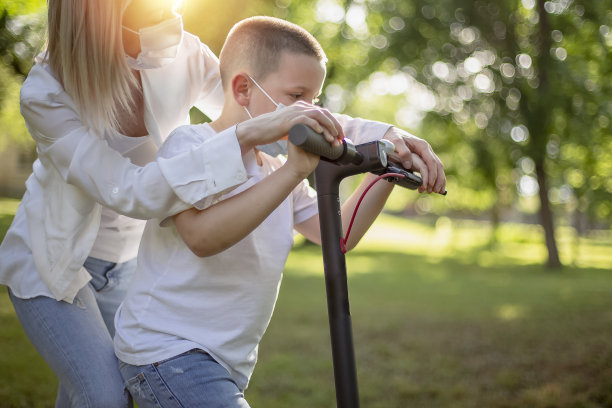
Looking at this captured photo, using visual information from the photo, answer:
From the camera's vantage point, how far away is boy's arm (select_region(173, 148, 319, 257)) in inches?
60.8

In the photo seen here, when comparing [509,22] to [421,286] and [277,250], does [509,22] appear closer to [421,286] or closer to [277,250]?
[421,286]

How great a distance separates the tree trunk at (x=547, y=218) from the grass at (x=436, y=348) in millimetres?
2421

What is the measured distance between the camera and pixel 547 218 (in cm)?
1597

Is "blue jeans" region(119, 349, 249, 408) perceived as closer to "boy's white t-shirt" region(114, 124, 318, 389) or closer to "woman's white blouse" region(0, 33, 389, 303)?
"boy's white t-shirt" region(114, 124, 318, 389)

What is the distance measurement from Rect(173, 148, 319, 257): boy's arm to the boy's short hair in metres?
0.56

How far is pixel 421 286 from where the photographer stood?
13.4m

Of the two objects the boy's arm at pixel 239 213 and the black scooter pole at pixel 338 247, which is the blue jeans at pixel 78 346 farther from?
the black scooter pole at pixel 338 247

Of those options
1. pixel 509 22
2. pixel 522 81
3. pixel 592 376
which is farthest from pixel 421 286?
pixel 592 376

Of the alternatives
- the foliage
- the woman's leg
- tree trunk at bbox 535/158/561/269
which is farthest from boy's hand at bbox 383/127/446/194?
tree trunk at bbox 535/158/561/269

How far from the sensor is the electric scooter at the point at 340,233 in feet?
5.35

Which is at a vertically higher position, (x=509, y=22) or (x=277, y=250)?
(x=277, y=250)

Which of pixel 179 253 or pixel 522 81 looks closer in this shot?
pixel 179 253

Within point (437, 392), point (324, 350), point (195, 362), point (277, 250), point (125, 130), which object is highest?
point (125, 130)

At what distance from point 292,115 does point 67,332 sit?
3.49 feet
